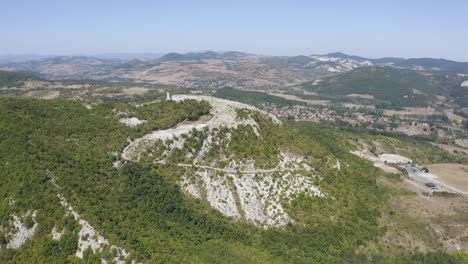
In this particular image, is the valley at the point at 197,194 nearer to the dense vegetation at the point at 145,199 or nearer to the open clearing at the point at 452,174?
the dense vegetation at the point at 145,199

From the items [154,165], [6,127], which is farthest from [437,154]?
[6,127]

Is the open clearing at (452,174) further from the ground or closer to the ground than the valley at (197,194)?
closer to the ground

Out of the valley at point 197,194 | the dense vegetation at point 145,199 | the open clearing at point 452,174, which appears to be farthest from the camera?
the open clearing at point 452,174

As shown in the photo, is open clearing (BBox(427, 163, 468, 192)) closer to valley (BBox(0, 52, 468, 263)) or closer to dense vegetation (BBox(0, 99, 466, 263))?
valley (BBox(0, 52, 468, 263))

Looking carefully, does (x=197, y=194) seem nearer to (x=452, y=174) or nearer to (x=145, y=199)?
(x=145, y=199)

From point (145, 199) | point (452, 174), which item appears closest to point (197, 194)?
point (145, 199)

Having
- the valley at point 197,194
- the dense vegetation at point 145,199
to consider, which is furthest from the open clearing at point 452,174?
the dense vegetation at point 145,199

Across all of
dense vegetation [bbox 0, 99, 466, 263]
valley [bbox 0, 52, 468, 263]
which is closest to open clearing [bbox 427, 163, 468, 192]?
valley [bbox 0, 52, 468, 263]

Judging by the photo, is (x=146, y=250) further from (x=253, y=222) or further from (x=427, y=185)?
(x=427, y=185)
